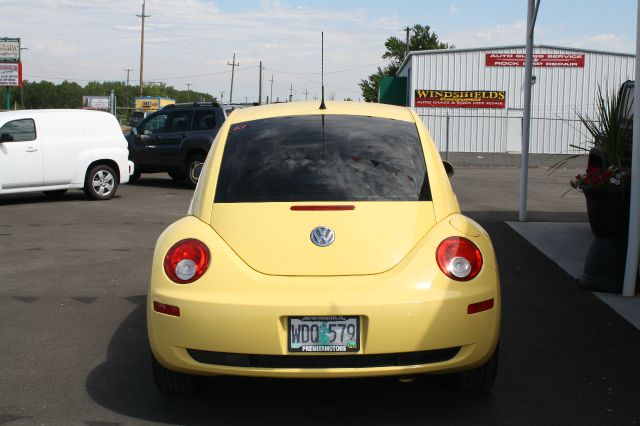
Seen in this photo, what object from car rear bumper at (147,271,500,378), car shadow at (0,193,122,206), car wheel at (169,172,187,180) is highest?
car rear bumper at (147,271,500,378)

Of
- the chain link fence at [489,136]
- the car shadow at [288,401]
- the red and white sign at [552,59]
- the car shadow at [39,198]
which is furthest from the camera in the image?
the red and white sign at [552,59]

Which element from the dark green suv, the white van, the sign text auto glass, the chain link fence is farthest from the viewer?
the sign text auto glass

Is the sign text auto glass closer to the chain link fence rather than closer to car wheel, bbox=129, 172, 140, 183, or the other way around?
the chain link fence

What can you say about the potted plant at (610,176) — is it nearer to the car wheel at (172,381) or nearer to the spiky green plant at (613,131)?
the spiky green plant at (613,131)

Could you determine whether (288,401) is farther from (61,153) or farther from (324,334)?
(61,153)

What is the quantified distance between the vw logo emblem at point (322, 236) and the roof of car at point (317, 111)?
44.6 inches

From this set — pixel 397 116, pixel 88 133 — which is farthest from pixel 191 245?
pixel 88 133

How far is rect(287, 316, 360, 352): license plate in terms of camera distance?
4.00m

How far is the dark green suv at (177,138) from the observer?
19.6m

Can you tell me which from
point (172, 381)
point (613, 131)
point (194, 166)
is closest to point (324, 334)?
point (172, 381)

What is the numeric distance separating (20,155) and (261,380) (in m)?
11.5

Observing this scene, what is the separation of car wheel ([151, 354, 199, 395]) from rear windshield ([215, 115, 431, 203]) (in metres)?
0.93

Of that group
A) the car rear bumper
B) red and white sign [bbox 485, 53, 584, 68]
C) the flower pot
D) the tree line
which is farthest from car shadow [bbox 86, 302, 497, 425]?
the tree line

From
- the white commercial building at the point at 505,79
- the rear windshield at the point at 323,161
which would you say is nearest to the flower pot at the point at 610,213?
the rear windshield at the point at 323,161
